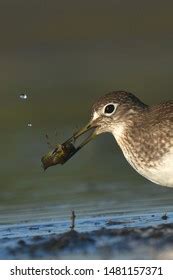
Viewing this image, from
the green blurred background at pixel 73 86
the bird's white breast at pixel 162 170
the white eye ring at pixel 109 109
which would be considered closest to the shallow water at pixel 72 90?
the green blurred background at pixel 73 86

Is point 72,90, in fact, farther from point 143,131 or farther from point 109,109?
point 143,131

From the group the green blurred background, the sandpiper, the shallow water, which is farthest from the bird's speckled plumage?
the green blurred background

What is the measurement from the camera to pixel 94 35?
29109 millimetres

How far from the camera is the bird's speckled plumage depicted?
1366 centimetres

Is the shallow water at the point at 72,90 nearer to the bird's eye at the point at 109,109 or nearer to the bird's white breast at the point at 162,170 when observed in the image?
the bird's white breast at the point at 162,170

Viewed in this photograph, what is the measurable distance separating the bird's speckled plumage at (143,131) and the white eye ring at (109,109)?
30 millimetres

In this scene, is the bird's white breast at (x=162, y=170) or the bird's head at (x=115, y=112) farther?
the bird's head at (x=115, y=112)

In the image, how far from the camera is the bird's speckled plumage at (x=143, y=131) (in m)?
13.7

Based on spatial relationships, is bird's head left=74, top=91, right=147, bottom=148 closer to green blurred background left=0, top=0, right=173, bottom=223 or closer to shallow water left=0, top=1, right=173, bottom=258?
shallow water left=0, top=1, right=173, bottom=258

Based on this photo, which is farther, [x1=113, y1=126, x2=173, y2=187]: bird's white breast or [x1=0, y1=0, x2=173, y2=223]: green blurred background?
[x1=0, y1=0, x2=173, y2=223]: green blurred background

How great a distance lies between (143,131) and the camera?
555 inches

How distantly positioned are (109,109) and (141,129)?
1.65ft

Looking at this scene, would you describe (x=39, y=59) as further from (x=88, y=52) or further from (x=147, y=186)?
(x=147, y=186)

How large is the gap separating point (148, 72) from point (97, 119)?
13804 mm
